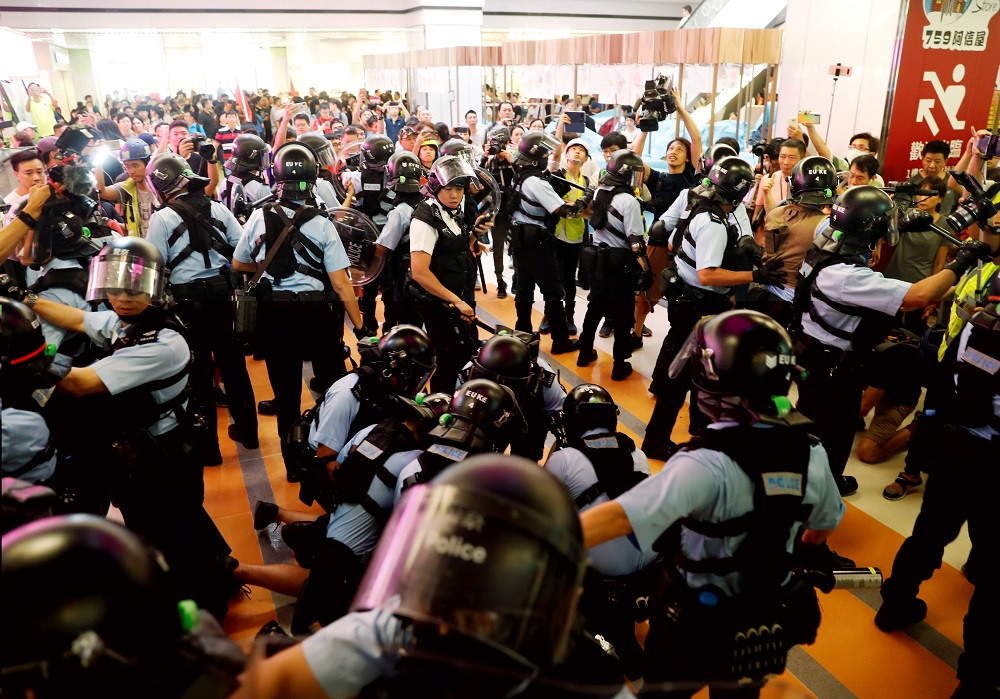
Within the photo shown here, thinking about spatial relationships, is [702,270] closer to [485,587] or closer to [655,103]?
[655,103]

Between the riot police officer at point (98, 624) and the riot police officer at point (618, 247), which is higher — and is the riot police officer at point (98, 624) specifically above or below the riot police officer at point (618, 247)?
above

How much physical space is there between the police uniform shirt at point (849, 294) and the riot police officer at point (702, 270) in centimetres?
67

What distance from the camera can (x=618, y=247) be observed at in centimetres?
570

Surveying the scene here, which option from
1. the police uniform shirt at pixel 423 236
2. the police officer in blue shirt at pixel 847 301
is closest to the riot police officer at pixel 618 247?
the police uniform shirt at pixel 423 236

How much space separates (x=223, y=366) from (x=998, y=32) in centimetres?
754

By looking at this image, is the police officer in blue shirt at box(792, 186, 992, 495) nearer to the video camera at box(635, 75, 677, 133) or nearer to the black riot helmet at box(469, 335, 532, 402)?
the black riot helmet at box(469, 335, 532, 402)

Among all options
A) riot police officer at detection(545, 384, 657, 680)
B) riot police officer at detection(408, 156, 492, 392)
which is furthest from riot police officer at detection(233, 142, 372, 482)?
riot police officer at detection(545, 384, 657, 680)

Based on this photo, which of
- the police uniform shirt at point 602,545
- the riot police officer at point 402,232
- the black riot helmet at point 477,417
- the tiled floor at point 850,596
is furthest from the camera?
the riot police officer at point 402,232

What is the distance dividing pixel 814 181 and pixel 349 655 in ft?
14.0

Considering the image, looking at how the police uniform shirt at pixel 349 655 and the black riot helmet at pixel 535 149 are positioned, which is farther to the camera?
the black riot helmet at pixel 535 149

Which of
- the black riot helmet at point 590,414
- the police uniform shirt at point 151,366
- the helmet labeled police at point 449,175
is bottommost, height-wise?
the black riot helmet at point 590,414

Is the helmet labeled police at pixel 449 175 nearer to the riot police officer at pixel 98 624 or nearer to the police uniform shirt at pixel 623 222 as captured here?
the police uniform shirt at pixel 623 222

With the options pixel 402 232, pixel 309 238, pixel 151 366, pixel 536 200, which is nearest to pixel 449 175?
pixel 402 232

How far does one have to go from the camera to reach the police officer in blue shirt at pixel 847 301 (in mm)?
3309
